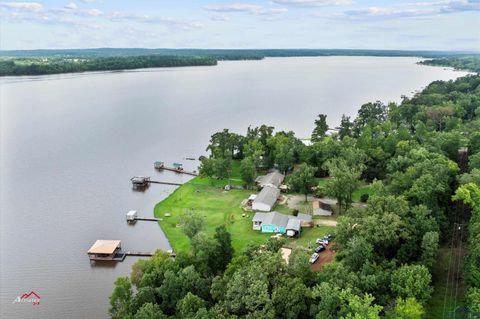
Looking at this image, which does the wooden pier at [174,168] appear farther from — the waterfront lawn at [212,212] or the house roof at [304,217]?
the house roof at [304,217]

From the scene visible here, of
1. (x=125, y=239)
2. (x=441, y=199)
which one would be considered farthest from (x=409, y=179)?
(x=125, y=239)

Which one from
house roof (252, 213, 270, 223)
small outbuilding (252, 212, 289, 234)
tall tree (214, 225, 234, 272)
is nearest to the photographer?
tall tree (214, 225, 234, 272)

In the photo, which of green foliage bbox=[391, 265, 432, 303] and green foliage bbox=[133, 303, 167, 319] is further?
green foliage bbox=[133, 303, 167, 319]

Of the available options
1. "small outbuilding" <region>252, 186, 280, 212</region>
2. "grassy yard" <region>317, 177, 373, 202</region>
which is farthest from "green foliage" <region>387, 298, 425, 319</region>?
"grassy yard" <region>317, 177, 373, 202</region>

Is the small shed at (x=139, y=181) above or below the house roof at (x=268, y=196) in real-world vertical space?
below

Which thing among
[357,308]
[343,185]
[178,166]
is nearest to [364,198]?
[343,185]

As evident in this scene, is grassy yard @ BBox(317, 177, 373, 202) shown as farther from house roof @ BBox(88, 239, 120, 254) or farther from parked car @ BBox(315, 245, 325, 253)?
house roof @ BBox(88, 239, 120, 254)

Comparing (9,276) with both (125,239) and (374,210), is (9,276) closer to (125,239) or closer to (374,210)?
(125,239)

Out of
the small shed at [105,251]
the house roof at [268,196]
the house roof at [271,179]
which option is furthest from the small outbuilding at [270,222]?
the small shed at [105,251]
